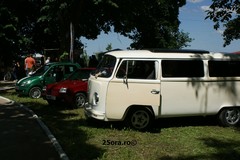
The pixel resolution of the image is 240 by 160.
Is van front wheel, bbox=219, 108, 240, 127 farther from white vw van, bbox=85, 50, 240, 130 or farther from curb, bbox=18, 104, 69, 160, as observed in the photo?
curb, bbox=18, 104, 69, 160

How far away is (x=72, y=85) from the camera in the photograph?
1487 centimetres

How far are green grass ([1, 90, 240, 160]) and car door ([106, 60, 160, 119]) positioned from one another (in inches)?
24.6

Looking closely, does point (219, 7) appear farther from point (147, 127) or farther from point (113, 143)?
point (113, 143)

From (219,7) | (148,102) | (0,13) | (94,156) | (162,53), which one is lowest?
(94,156)

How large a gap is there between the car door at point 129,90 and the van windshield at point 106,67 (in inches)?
8.3

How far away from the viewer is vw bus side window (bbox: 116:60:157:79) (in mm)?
10414

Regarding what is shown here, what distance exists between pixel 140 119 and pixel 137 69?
1250 mm

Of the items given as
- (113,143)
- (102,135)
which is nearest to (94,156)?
(113,143)

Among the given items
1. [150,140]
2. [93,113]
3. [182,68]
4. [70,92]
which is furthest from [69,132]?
[70,92]

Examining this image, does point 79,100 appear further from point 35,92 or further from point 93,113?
point 93,113

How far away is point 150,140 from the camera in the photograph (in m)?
9.55

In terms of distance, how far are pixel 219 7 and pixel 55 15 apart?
51.5 ft

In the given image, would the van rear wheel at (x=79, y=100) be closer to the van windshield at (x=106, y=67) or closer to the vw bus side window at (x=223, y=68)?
the van windshield at (x=106, y=67)

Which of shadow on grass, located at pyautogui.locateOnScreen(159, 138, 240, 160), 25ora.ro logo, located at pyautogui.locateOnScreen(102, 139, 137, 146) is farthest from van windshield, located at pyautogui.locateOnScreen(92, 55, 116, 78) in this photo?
shadow on grass, located at pyautogui.locateOnScreen(159, 138, 240, 160)
